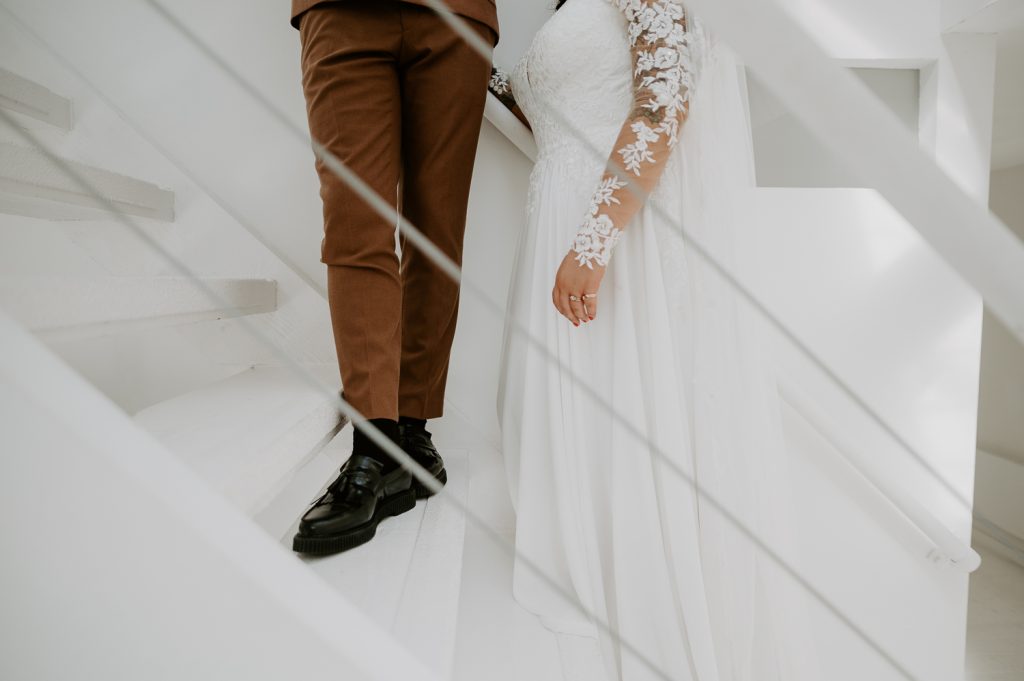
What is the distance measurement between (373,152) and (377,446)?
0.42 meters

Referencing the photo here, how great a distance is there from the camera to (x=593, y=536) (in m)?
0.96

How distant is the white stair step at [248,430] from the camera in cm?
64

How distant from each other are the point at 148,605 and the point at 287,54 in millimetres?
1246

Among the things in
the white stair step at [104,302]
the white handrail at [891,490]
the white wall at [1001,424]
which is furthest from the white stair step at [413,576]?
the white wall at [1001,424]

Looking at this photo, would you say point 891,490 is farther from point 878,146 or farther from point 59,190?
point 59,190

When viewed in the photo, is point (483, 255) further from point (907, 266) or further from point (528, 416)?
point (907, 266)

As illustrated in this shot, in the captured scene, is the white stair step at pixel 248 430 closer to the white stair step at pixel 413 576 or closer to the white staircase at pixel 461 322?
the white staircase at pixel 461 322

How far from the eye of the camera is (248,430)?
758mm

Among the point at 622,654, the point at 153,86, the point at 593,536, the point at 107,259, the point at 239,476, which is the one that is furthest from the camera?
the point at 153,86

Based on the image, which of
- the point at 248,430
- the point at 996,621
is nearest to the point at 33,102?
the point at 248,430

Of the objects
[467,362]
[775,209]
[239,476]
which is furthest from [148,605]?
[775,209]

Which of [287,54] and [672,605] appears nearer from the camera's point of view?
[672,605]

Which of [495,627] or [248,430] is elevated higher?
[248,430]

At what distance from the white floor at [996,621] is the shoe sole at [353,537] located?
157 centimetres
